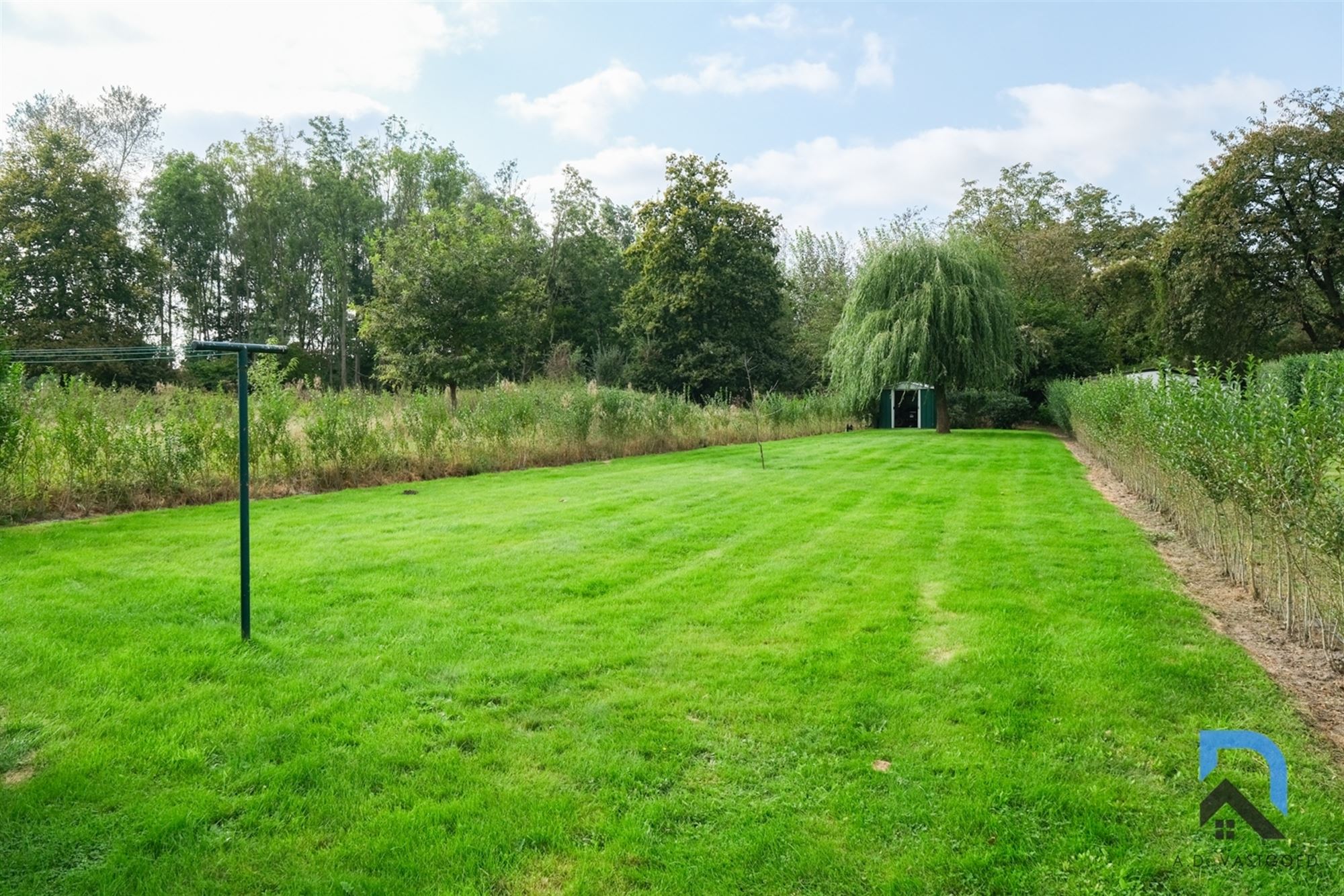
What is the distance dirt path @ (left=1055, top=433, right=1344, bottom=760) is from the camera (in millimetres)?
3189

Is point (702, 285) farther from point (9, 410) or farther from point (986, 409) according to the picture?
point (9, 410)

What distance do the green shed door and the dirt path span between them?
1852cm

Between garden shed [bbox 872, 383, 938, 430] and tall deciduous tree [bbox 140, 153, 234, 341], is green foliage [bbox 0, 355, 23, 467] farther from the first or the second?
tall deciduous tree [bbox 140, 153, 234, 341]

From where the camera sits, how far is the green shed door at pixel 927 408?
82.5 ft

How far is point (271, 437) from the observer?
880 cm

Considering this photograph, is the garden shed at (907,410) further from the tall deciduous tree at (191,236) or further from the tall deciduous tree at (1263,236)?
the tall deciduous tree at (191,236)

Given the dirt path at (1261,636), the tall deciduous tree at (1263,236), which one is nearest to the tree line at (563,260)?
the tall deciduous tree at (1263,236)

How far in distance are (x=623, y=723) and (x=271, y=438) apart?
760 centimetres

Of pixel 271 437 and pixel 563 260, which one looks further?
pixel 563 260

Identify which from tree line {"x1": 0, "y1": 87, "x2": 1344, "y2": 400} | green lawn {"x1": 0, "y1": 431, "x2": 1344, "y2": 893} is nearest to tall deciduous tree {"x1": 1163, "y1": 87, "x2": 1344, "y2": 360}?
tree line {"x1": 0, "y1": 87, "x2": 1344, "y2": 400}

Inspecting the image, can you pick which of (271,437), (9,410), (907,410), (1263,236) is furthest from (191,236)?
(1263,236)

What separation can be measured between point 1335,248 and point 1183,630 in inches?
819

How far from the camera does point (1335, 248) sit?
18.3 metres

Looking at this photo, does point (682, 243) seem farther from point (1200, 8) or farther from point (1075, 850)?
point (1075, 850)
